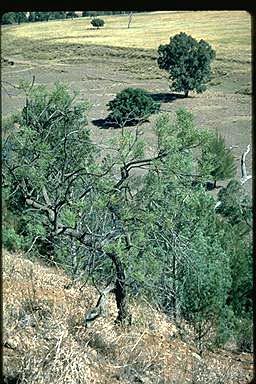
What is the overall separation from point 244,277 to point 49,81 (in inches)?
94.0

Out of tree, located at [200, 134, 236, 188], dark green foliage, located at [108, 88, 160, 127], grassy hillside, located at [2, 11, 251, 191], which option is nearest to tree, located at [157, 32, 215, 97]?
grassy hillside, located at [2, 11, 251, 191]

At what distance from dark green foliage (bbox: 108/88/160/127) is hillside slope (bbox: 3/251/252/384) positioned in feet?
2.95

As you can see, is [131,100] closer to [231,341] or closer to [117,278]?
[117,278]

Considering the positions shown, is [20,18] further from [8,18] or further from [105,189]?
[105,189]

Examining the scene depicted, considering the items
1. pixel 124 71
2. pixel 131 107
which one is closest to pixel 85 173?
pixel 131 107

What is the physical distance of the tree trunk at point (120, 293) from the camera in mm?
3164

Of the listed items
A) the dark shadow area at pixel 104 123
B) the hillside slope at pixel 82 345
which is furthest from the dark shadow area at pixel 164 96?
the hillside slope at pixel 82 345

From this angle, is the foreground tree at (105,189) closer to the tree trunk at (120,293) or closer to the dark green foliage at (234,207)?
the tree trunk at (120,293)

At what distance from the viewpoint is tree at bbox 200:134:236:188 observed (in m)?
3.36

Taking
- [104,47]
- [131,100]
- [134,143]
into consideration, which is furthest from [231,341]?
[104,47]

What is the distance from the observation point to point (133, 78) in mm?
2807

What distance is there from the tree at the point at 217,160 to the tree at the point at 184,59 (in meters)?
0.42

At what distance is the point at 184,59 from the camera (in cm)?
269

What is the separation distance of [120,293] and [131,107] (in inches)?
40.5
